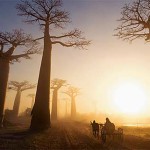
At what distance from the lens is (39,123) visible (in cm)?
1672

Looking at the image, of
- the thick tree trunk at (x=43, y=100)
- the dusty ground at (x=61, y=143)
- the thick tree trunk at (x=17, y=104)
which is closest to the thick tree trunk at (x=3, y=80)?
the thick tree trunk at (x=43, y=100)

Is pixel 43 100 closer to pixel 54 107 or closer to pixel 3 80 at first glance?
pixel 3 80

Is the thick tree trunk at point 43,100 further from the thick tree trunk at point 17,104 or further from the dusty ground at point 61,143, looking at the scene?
the thick tree trunk at point 17,104

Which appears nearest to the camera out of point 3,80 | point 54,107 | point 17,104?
point 3,80

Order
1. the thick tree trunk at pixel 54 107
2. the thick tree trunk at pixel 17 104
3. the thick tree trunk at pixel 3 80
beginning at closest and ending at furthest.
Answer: the thick tree trunk at pixel 3 80
the thick tree trunk at pixel 54 107
the thick tree trunk at pixel 17 104

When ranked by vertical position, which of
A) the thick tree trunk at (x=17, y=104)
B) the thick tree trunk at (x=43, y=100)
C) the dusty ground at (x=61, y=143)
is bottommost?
the dusty ground at (x=61, y=143)

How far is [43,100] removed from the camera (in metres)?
17.3

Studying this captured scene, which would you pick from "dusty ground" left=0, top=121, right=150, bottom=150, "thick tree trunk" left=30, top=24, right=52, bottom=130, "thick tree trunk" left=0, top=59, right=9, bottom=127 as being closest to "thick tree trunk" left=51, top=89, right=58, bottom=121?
"thick tree trunk" left=0, top=59, right=9, bottom=127

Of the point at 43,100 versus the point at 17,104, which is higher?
the point at 17,104

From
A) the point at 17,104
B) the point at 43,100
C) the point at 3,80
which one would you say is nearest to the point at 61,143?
the point at 43,100

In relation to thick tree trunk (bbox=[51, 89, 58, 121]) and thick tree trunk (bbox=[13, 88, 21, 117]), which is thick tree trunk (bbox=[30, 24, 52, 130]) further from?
thick tree trunk (bbox=[13, 88, 21, 117])

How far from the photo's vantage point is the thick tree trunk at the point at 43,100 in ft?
55.1

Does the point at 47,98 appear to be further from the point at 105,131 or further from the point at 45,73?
the point at 105,131

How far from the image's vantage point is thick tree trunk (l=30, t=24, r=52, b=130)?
55.1 ft
